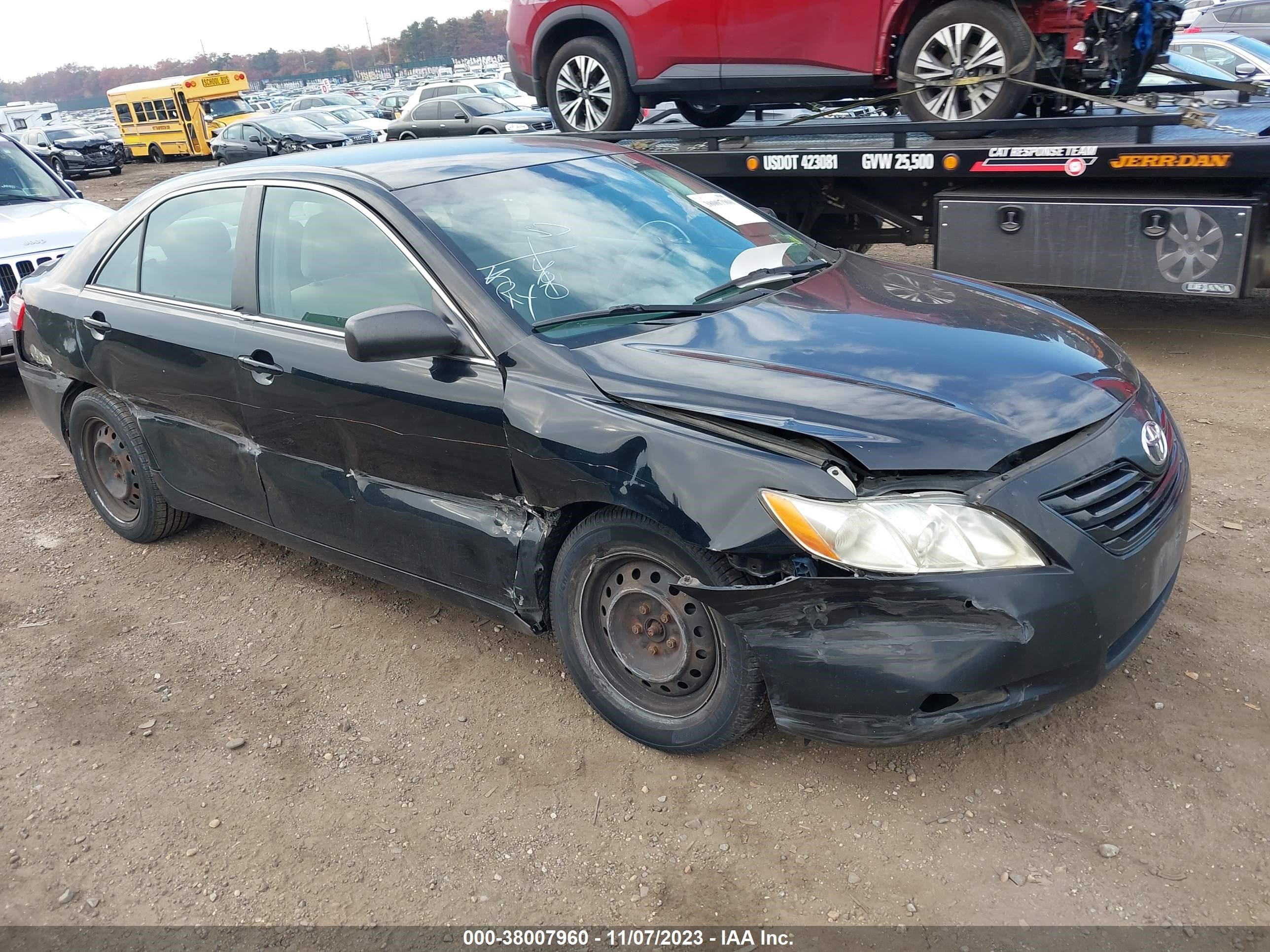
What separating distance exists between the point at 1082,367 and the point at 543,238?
170cm

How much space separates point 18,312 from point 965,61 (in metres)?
5.39

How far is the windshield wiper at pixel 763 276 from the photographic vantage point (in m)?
3.47

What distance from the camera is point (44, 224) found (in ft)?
24.8

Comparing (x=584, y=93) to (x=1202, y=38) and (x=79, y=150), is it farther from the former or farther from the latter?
(x=79, y=150)

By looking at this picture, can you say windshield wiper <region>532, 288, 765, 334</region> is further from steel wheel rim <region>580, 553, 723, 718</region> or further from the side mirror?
steel wheel rim <region>580, 553, 723, 718</region>

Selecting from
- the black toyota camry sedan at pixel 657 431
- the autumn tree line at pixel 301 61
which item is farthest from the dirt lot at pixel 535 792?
the autumn tree line at pixel 301 61

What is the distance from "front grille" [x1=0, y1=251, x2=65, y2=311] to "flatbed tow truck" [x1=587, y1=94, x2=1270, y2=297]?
4.55 meters

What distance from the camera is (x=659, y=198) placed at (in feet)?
12.8

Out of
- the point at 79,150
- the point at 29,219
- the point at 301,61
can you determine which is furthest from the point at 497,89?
the point at 301,61

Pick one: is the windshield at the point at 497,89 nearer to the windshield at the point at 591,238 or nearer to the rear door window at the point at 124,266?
the rear door window at the point at 124,266

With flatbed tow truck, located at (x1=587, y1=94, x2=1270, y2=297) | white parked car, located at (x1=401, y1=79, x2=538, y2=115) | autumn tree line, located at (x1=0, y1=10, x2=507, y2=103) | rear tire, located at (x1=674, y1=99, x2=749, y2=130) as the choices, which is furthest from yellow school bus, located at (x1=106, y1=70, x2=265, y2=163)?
autumn tree line, located at (x1=0, y1=10, x2=507, y2=103)

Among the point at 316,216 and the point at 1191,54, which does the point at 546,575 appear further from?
the point at 1191,54

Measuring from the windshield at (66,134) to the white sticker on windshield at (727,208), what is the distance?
3112 centimetres

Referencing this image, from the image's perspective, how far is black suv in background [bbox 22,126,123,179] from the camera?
28.3 metres
